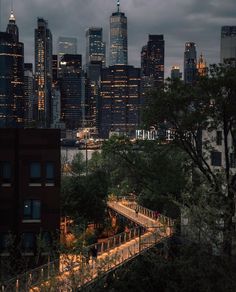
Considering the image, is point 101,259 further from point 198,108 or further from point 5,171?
point 198,108

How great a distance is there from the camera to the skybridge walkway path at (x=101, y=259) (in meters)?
26.8

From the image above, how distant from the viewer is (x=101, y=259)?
29812 mm

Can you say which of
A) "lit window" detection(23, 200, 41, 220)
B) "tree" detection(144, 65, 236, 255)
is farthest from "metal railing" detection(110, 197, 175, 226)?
"lit window" detection(23, 200, 41, 220)

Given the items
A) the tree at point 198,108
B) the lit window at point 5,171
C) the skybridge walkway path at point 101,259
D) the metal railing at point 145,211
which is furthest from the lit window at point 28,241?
the metal railing at point 145,211

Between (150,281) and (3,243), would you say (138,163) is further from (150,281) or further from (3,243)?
(3,243)

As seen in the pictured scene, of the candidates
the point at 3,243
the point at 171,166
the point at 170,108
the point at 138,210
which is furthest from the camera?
the point at 138,210

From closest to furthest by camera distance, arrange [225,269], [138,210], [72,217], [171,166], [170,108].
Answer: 1. [225,269]
2. [170,108]
3. [171,166]
4. [72,217]
5. [138,210]

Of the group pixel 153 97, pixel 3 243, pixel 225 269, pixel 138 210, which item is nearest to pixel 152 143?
pixel 153 97

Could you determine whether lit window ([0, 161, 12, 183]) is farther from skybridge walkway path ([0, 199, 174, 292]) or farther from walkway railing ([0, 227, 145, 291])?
walkway railing ([0, 227, 145, 291])

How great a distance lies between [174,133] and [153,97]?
3.68m

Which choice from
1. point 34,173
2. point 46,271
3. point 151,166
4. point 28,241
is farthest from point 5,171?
point 151,166

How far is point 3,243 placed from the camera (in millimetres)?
41219

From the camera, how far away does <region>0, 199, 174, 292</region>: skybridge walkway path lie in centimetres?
2681

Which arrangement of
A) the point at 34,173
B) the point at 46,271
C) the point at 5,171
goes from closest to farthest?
the point at 46,271
the point at 5,171
the point at 34,173
